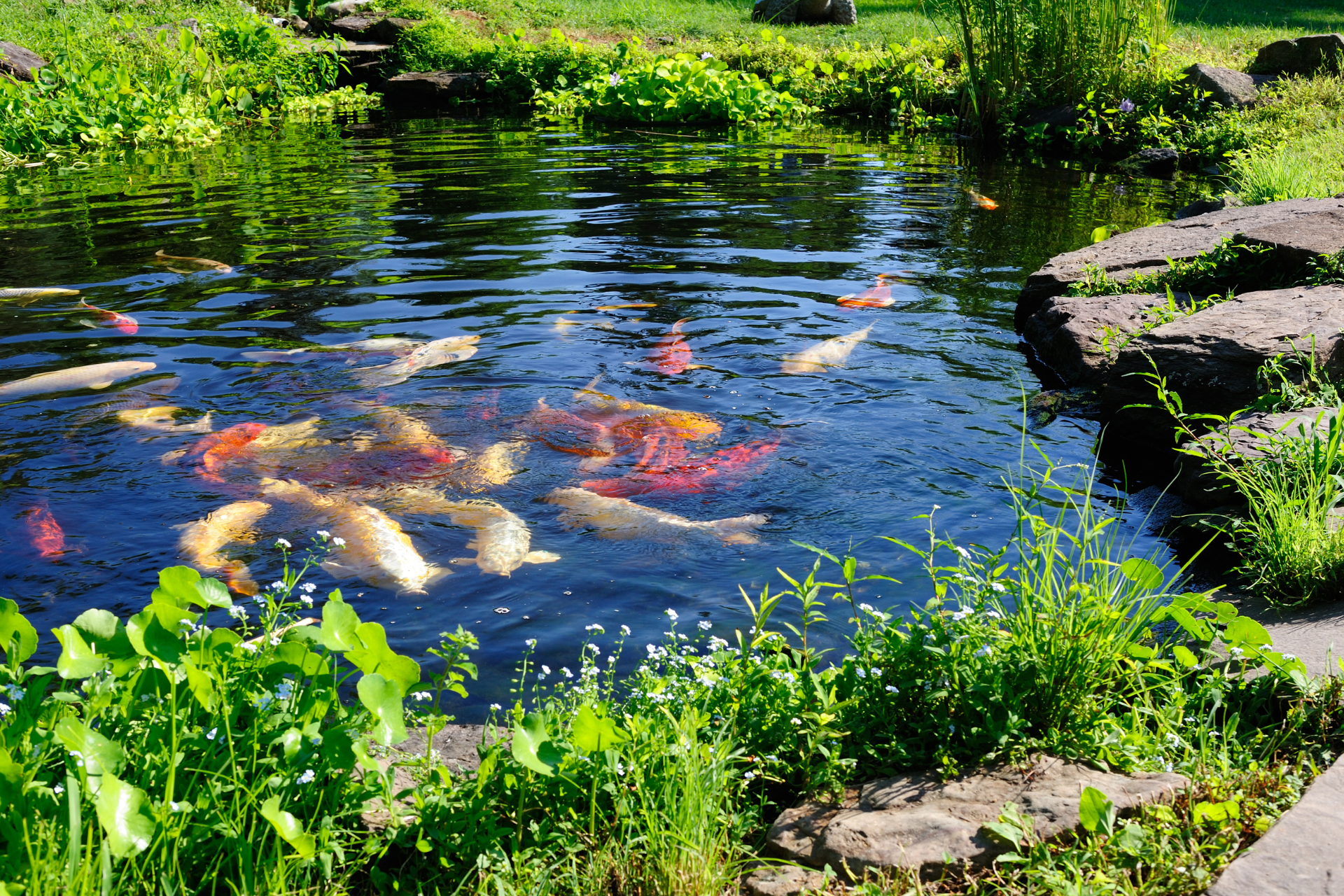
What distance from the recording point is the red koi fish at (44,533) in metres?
4.42

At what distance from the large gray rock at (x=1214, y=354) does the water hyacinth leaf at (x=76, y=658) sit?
5014mm

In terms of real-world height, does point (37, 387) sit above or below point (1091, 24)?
below

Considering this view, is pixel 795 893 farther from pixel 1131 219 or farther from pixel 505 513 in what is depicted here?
pixel 1131 219

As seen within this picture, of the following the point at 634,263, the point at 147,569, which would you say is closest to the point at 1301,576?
the point at 147,569

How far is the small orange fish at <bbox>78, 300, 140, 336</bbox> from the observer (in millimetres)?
7312

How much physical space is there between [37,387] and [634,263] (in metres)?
4.82

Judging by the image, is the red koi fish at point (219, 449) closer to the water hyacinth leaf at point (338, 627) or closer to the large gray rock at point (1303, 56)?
the water hyacinth leaf at point (338, 627)

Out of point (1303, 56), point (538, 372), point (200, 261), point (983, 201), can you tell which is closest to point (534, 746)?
point (538, 372)

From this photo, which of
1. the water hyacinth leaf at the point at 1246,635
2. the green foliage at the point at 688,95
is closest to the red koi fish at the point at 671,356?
the water hyacinth leaf at the point at 1246,635

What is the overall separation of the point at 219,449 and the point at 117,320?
2862 millimetres

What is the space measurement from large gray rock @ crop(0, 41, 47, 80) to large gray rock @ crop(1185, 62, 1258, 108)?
56.2 feet

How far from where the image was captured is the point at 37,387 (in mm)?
6109

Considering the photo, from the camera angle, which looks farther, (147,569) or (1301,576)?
(147,569)

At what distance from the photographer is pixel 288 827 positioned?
2.16 meters
